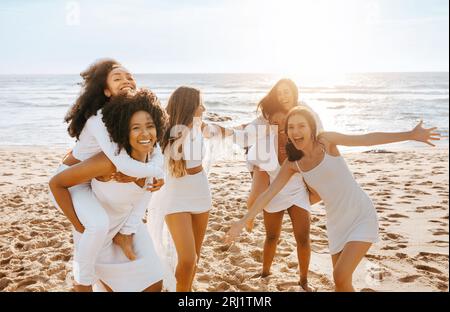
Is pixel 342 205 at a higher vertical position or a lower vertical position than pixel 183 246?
higher

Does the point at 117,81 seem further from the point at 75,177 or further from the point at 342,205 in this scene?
the point at 342,205

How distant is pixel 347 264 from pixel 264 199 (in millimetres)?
850

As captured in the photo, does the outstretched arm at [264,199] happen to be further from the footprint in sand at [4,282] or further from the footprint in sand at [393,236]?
the footprint in sand at [393,236]

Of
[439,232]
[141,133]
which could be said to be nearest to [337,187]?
[141,133]

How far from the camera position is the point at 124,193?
108 inches

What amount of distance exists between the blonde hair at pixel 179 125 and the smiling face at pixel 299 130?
84 cm

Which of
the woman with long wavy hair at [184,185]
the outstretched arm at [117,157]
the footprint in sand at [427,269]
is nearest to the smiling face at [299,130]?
the woman with long wavy hair at [184,185]

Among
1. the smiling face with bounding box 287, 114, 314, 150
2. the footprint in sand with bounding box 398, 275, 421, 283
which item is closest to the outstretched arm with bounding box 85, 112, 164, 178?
the smiling face with bounding box 287, 114, 314, 150

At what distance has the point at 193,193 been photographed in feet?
12.2

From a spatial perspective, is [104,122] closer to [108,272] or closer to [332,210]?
[108,272]

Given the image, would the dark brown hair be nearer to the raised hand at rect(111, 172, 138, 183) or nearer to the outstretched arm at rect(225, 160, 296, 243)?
the outstretched arm at rect(225, 160, 296, 243)

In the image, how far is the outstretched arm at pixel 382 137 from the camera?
329 cm
